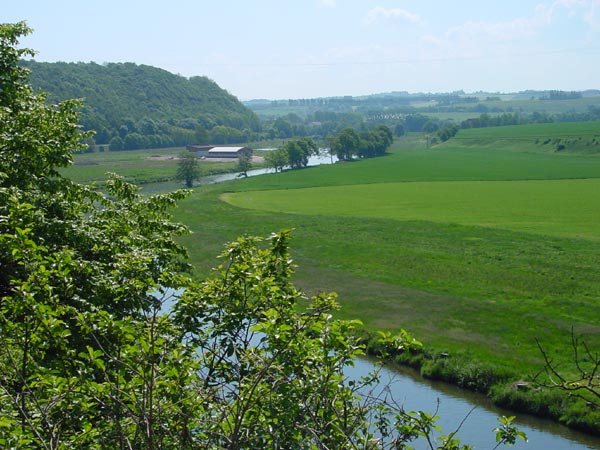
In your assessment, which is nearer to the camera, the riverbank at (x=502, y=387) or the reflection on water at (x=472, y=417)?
the reflection on water at (x=472, y=417)

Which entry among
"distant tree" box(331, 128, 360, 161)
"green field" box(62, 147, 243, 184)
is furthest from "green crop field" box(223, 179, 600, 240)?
"distant tree" box(331, 128, 360, 161)

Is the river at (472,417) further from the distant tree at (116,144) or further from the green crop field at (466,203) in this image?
the distant tree at (116,144)

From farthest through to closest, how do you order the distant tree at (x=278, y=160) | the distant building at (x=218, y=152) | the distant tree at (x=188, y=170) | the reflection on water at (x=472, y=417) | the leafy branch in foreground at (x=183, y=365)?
the distant building at (x=218, y=152)
the distant tree at (x=278, y=160)
the distant tree at (x=188, y=170)
the reflection on water at (x=472, y=417)
the leafy branch in foreground at (x=183, y=365)

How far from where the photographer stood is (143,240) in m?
15.1

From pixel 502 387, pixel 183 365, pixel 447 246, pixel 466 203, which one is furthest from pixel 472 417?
pixel 466 203

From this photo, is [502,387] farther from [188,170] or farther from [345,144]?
[345,144]

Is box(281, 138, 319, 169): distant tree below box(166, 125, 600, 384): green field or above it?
above

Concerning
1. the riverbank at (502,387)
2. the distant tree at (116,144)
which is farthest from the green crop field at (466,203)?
the distant tree at (116,144)

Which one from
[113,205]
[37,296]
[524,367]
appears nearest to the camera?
[37,296]

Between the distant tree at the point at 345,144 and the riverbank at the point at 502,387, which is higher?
the distant tree at the point at 345,144

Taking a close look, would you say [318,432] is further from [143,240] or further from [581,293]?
[581,293]

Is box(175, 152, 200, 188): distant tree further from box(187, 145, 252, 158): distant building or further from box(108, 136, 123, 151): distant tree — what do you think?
box(108, 136, 123, 151): distant tree

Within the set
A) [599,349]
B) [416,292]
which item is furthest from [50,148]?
[416,292]

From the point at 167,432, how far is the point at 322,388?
5.14 feet
